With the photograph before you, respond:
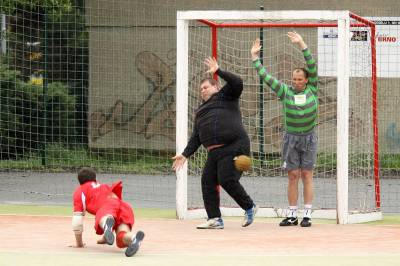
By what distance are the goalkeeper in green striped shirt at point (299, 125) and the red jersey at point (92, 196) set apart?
3069 millimetres

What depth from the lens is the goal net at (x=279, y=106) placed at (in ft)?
45.3

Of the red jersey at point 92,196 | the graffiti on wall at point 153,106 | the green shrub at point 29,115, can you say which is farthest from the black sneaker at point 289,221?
the green shrub at point 29,115

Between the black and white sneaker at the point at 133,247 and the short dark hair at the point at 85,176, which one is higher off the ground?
the short dark hair at the point at 85,176

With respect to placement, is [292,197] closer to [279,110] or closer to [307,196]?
[307,196]

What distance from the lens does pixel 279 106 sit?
1828 cm

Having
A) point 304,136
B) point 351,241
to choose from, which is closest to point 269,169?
point 304,136

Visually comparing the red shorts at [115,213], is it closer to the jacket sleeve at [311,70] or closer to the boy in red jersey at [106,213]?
the boy in red jersey at [106,213]

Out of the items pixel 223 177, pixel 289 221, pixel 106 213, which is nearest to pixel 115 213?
pixel 106 213

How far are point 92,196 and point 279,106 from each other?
25.3ft

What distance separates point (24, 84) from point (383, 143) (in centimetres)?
688

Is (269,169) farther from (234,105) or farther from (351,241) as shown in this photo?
(351,241)

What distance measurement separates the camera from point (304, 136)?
13.4m

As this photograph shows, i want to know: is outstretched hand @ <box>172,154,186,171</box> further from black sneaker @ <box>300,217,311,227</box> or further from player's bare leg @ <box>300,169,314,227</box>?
black sneaker @ <box>300,217,311,227</box>

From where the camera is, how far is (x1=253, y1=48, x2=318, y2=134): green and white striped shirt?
1341cm
